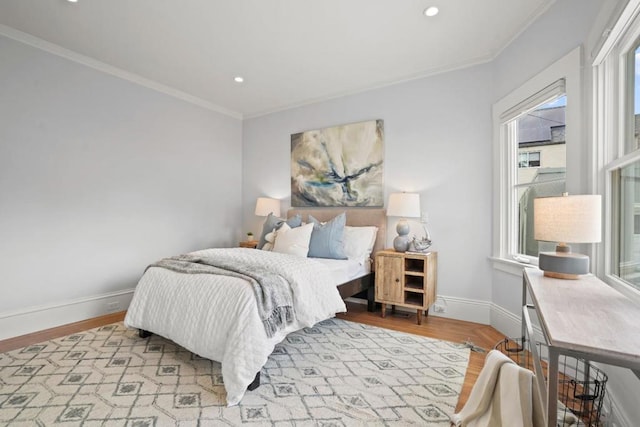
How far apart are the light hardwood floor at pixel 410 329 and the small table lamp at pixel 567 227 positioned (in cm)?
100

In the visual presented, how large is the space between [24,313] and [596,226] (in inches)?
172

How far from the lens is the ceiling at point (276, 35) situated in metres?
2.33

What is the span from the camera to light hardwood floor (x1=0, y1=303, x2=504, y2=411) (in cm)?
256

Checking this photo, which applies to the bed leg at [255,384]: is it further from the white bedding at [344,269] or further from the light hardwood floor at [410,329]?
the light hardwood floor at [410,329]

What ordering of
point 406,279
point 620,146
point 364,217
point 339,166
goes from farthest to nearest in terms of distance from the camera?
point 339,166, point 364,217, point 406,279, point 620,146

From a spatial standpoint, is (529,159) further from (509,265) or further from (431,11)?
(431,11)

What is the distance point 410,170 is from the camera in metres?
3.50

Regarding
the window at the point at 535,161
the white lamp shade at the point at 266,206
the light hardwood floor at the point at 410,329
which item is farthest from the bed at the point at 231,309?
the window at the point at 535,161

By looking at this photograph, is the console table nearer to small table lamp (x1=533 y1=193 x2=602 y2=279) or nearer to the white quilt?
small table lamp (x1=533 y1=193 x2=602 y2=279)

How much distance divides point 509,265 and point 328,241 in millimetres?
1730

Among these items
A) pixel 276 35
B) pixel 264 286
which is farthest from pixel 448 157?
pixel 264 286

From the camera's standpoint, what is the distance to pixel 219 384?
198 centimetres

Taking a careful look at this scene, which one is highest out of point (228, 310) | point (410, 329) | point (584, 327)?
point (584, 327)

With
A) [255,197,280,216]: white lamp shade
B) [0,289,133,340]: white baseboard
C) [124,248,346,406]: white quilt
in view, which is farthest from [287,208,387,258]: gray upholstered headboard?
[0,289,133,340]: white baseboard
